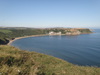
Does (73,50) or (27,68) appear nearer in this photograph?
(27,68)

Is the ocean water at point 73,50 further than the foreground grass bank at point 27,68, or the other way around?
the ocean water at point 73,50

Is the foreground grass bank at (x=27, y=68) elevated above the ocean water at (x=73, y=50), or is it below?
above

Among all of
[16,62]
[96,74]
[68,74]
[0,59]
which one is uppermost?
[0,59]

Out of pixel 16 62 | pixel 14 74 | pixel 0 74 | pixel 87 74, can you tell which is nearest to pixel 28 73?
pixel 14 74

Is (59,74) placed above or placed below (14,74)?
below

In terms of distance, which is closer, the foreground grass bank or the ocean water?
the foreground grass bank

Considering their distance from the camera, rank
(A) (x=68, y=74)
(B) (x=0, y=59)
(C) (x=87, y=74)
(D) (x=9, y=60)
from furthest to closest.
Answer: (C) (x=87, y=74)
(A) (x=68, y=74)
(D) (x=9, y=60)
(B) (x=0, y=59)

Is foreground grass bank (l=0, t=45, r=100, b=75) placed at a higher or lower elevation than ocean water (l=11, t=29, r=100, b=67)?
higher

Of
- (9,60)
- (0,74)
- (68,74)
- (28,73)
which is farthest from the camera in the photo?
(68,74)

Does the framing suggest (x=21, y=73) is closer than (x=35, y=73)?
Yes

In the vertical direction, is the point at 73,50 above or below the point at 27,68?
below

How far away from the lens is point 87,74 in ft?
25.7

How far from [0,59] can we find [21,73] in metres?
2.07

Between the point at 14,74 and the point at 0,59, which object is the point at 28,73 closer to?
the point at 14,74
